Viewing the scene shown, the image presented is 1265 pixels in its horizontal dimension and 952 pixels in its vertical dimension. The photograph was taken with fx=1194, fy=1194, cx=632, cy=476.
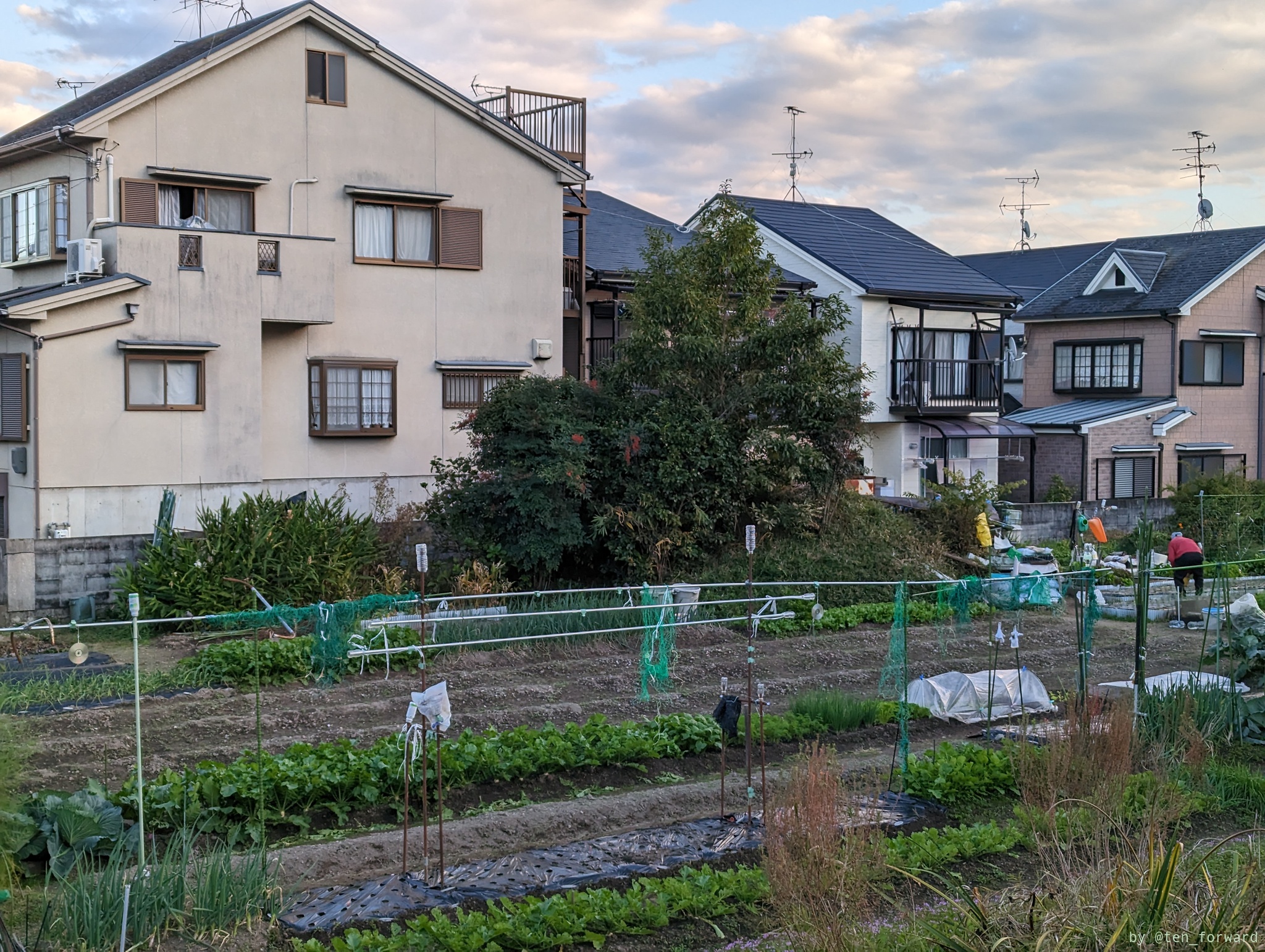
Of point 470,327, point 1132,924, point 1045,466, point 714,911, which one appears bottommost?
point 714,911

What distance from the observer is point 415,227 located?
65.5 ft

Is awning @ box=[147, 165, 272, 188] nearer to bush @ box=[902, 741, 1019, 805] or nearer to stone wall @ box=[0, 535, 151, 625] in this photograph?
stone wall @ box=[0, 535, 151, 625]

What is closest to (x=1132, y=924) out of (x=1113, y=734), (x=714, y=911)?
(x=714, y=911)

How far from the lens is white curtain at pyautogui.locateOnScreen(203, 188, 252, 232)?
18.0 meters

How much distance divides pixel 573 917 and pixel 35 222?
642 inches

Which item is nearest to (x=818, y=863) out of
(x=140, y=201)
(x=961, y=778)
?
(x=961, y=778)

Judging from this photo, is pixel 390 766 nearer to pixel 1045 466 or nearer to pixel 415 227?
pixel 415 227

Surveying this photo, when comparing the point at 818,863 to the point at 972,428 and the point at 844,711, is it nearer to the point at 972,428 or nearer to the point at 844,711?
Result: the point at 844,711

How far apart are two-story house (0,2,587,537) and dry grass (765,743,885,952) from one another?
12999 mm

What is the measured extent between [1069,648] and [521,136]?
12276 mm

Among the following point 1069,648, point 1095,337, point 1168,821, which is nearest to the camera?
point 1168,821

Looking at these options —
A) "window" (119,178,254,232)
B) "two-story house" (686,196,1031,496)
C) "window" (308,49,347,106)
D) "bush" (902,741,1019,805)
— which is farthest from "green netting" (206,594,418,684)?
"two-story house" (686,196,1031,496)

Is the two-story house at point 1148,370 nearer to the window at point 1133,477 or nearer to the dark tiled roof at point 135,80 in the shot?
the window at point 1133,477

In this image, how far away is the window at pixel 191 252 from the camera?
55.5ft
